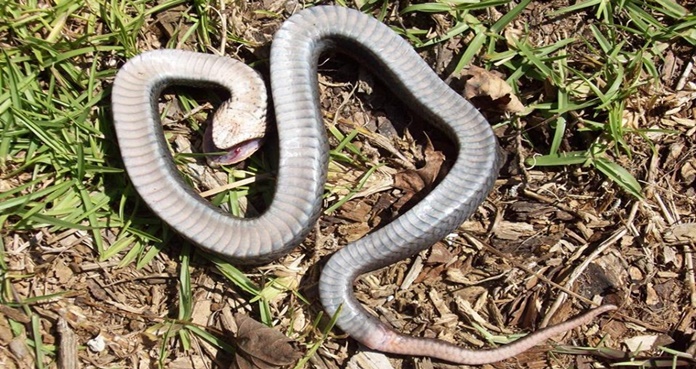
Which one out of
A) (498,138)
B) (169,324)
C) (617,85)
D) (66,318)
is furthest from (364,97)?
(66,318)

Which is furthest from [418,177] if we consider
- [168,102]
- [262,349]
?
[168,102]

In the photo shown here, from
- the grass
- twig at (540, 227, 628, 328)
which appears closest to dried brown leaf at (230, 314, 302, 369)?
the grass

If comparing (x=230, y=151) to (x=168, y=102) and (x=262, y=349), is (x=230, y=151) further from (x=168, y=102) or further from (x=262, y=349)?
(x=262, y=349)

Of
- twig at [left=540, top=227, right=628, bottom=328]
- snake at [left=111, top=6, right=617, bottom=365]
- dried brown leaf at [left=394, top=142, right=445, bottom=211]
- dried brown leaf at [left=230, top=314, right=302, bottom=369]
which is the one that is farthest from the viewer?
dried brown leaf at [left=394, top=142, right=445, bottom=211]

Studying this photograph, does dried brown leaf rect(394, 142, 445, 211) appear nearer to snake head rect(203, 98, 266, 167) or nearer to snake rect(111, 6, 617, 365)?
snake rect(111, 6, 617, 365)

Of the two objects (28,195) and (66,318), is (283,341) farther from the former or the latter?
(28,195)

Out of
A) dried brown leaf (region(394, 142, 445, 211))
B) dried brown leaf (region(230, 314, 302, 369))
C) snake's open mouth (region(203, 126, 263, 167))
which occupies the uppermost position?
snake's open mouth (region(203, 126, 263, 167))

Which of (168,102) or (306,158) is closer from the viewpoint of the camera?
(306,158)

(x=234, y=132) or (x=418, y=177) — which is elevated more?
(x=234, y=132)
